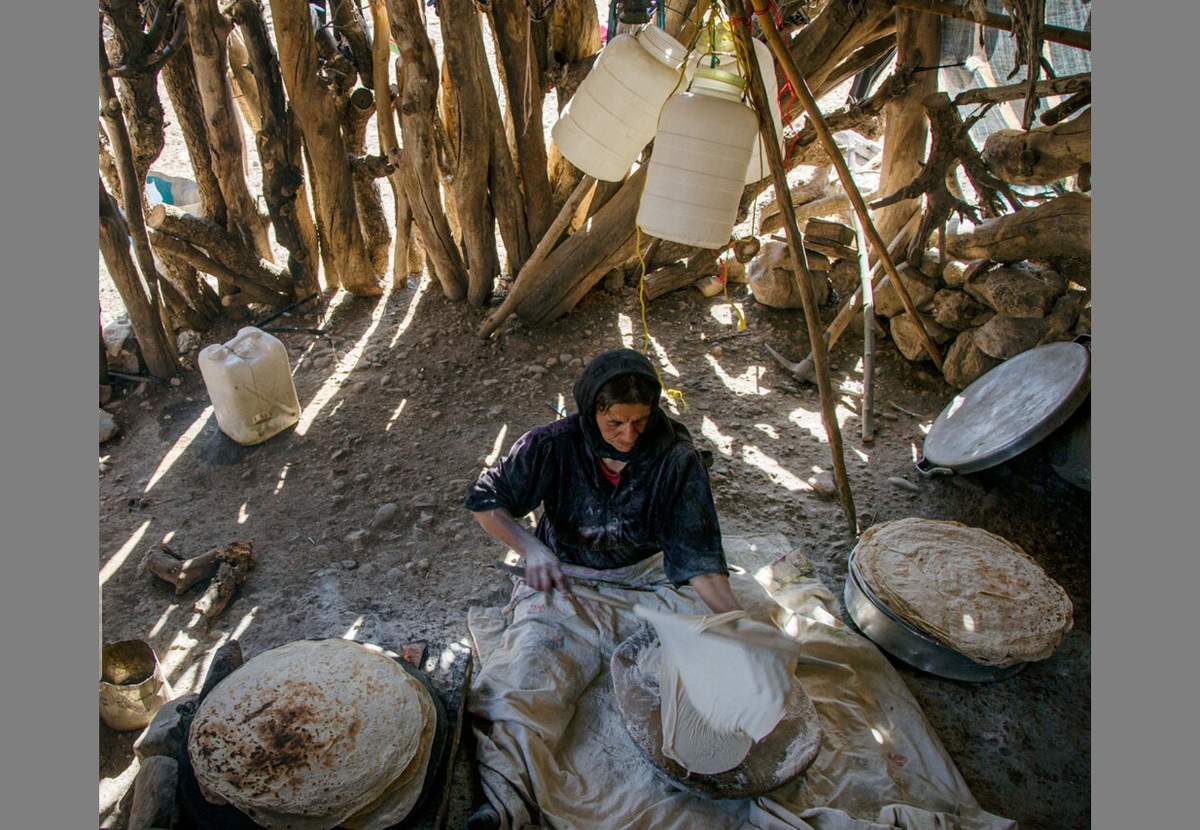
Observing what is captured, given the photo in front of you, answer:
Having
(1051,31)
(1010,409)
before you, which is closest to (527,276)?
(1010,409)

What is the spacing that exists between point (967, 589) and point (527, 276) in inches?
117

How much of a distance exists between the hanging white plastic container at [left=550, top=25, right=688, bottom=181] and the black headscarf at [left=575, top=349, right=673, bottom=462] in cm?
56

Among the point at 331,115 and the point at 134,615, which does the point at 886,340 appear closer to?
the point at 331,115

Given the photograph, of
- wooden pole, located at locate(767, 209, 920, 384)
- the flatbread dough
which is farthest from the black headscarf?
wooden pole, located at locate(767, 209, 920, 384)

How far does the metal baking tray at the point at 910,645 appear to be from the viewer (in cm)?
264

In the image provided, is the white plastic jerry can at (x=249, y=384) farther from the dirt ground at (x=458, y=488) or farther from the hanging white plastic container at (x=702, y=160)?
the hanging white plastic container at (x=702, y=160)

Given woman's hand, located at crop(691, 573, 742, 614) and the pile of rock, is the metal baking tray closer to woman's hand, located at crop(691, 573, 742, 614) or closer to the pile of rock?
woman's hand, located at crop(691, 573, 742, 614)

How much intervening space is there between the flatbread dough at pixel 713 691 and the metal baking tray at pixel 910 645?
852mm

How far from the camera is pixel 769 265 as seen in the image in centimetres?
481

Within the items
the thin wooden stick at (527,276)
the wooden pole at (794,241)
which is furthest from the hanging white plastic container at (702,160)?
the thin wooden stick at (527,276)

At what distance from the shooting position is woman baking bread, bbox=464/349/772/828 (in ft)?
7.53

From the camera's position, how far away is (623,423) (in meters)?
2.34

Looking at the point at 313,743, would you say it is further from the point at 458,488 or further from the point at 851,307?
the point at 851,307

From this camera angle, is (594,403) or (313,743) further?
(594,403)
